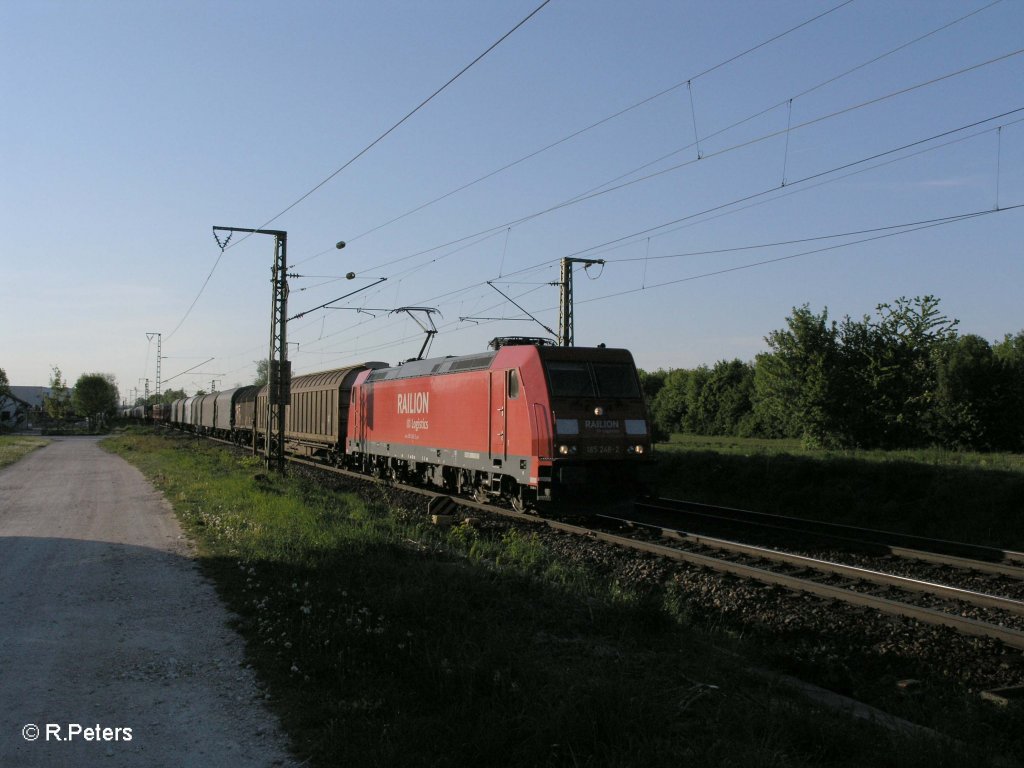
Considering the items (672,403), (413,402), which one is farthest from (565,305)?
(672,403)

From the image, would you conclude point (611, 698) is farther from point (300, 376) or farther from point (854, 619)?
point (300, 376)

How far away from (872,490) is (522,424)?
8361 millimetres

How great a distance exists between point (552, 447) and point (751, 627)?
232 inches

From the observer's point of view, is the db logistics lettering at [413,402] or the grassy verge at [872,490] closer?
the grassy verge at [872,490]

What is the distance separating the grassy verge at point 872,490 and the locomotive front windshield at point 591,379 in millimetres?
5963

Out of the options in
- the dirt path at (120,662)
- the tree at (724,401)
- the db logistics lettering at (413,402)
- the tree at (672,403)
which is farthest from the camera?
the tree at (672,403)

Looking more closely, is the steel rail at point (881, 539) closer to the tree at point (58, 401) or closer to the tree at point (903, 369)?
the tree at point (903, 369)

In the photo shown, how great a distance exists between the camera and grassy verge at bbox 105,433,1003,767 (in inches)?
179

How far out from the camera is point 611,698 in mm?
5012

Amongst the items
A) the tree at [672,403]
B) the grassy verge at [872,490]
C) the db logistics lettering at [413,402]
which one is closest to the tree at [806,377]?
the grassy verge at [872,490]

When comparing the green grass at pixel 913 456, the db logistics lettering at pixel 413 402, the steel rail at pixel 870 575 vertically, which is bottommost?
the steel rail at pixel 870 575

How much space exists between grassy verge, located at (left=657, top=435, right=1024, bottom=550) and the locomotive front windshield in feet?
19.6

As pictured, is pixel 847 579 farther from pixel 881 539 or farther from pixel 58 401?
pixel 58 401

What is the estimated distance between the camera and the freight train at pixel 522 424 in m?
14.0
